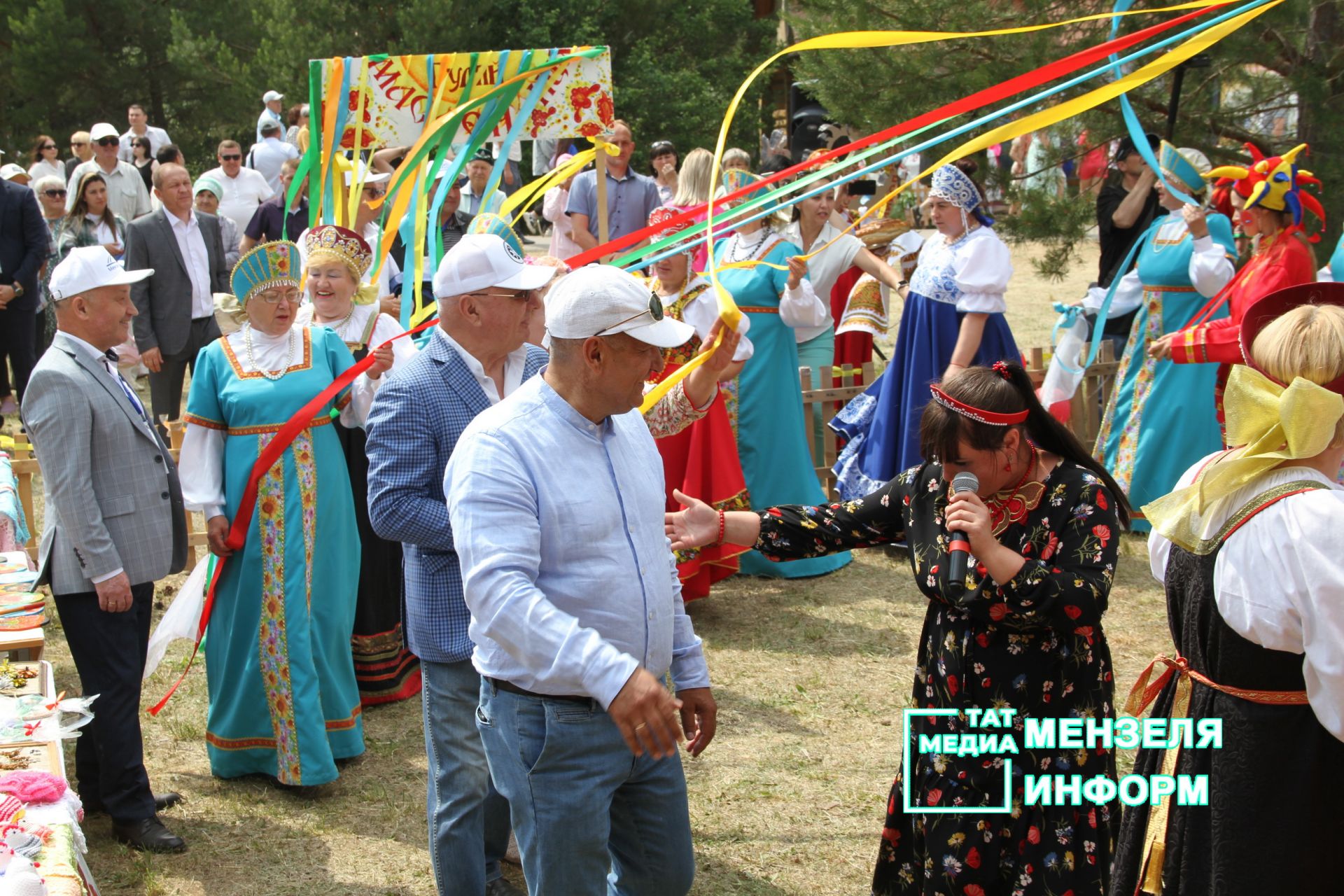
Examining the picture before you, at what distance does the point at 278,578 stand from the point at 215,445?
0.51m

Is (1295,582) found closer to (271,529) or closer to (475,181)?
(271,529)

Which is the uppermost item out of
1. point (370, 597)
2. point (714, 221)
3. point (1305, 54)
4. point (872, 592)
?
point (1305, 54)

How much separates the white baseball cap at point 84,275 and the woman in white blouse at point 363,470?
1247 millimetres

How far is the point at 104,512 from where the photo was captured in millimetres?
4047

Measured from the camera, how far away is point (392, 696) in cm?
553

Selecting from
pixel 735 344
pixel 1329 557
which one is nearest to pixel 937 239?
pixel 735 344

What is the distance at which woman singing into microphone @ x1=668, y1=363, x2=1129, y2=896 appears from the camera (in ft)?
9.44

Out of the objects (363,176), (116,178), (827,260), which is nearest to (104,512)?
(363,176)

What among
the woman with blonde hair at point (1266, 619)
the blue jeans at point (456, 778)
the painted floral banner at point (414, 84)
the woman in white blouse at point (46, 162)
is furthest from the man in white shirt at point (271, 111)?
the woman with blonde hair at point (1266, 619)

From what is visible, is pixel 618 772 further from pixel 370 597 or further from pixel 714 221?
pixel 370 597

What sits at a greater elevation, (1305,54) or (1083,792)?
(1305,54)

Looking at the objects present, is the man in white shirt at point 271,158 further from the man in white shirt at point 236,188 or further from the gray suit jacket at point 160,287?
the gray suit jacket at point 160,287

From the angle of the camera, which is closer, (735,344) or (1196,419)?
(735,344)

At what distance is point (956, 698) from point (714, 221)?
2.13 meters
